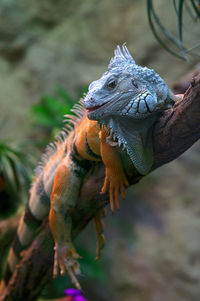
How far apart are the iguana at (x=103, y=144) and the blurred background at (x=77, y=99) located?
1700 mm

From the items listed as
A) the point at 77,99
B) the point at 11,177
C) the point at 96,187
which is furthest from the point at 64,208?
the point at 77,99

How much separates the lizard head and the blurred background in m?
2.60

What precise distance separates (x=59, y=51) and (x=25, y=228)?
4408 mm

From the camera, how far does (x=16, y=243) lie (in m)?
3.72

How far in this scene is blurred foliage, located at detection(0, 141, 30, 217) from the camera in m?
4.84

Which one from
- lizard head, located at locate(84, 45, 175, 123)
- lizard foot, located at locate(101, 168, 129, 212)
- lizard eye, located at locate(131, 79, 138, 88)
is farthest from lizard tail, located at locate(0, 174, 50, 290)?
lizard eye, located at locate(131, 79, 138, 88)

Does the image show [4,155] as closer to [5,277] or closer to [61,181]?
[5,277]

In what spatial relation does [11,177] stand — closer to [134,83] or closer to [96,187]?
[96,187]

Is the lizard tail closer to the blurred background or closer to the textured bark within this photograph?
the textured bark

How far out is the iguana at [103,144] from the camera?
77.2 inches

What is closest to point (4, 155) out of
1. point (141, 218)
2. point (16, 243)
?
point (16, 243)

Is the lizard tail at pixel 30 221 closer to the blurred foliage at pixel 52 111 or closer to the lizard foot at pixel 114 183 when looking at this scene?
the lizard foot at pixel 114 183

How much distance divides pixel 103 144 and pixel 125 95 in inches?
16.8

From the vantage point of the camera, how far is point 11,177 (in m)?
5.24
